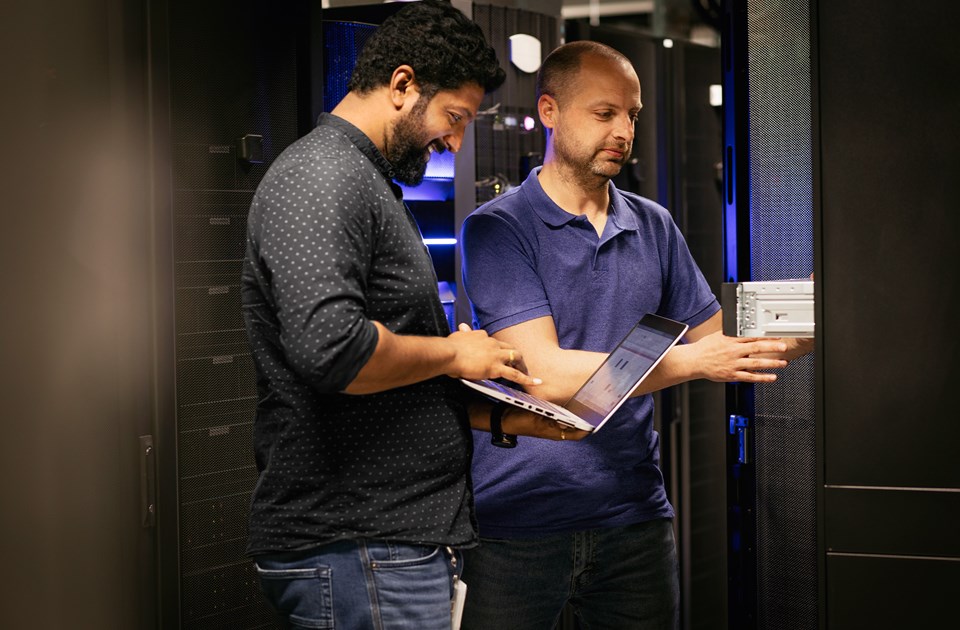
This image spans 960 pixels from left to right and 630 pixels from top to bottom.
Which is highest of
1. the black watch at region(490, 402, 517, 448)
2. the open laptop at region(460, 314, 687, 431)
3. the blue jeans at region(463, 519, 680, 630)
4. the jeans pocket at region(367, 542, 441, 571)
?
the open laptop at region(460, 314, 687, 431)

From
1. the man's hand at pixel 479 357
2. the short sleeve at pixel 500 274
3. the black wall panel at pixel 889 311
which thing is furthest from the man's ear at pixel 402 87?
the black wall panel at pixel 889 311

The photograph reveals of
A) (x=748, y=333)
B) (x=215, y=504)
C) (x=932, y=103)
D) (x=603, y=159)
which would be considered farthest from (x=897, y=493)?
(x=215, y=504)

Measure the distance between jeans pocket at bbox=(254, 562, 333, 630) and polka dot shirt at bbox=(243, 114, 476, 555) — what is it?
0.14ft

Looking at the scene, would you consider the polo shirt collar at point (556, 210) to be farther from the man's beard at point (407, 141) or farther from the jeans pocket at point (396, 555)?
the jeans pocket at point (396, 555)

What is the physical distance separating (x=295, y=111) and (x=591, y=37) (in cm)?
119

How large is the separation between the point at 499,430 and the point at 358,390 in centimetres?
38

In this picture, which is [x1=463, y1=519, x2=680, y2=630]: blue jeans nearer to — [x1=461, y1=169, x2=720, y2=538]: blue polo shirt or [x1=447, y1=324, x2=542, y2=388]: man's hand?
[x1=461, y1=169, x2=720, y2=538]: blue polo shirt

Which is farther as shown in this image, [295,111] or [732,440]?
[295,111]

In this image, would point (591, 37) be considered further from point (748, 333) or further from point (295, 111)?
point (748, 333)

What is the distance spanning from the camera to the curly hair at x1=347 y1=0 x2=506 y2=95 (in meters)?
1.55

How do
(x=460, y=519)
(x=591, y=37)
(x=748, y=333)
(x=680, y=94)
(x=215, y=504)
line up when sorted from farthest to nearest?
(x=680, y=94) → (x=591, y=37) → (x=215, y=504) → (x=748, y=333) → (x=460, y=519)

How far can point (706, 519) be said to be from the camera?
3613 millimetres

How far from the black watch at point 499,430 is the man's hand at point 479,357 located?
14 cm

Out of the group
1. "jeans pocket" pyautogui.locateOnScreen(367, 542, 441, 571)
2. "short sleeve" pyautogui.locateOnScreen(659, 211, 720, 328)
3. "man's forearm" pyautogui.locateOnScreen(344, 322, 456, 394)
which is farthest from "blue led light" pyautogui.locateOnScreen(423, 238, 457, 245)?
"jeans pocket" pyautogui.locateOnScreen(367, 542, 441, 571)
